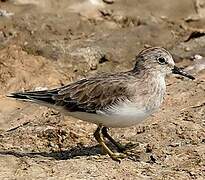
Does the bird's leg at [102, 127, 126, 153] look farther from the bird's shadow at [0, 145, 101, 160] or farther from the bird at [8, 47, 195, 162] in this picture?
the bird's shadow at [0, 145, 101, 160]

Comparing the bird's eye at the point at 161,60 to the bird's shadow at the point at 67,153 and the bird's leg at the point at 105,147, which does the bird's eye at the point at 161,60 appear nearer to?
the bird's leg at the point at 105,147

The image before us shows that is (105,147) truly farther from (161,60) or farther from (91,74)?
(91,74)

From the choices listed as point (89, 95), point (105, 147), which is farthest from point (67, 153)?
point (89, 95)

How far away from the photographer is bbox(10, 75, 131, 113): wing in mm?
9141

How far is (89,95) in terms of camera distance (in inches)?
368

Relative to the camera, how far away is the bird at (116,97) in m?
8.95

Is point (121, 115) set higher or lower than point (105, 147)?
higher

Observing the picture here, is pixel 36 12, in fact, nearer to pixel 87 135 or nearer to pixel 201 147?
pixel 87 135

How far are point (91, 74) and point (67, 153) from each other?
3.92m

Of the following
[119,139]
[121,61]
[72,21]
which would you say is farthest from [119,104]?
[72,21]

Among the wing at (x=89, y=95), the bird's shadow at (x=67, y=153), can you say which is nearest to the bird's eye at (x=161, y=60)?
the wing at (x=89, y=95)

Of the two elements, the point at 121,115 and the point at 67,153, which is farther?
the point at 67,153

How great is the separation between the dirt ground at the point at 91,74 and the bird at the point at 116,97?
1.60 feet

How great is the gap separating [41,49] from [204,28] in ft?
11.6
